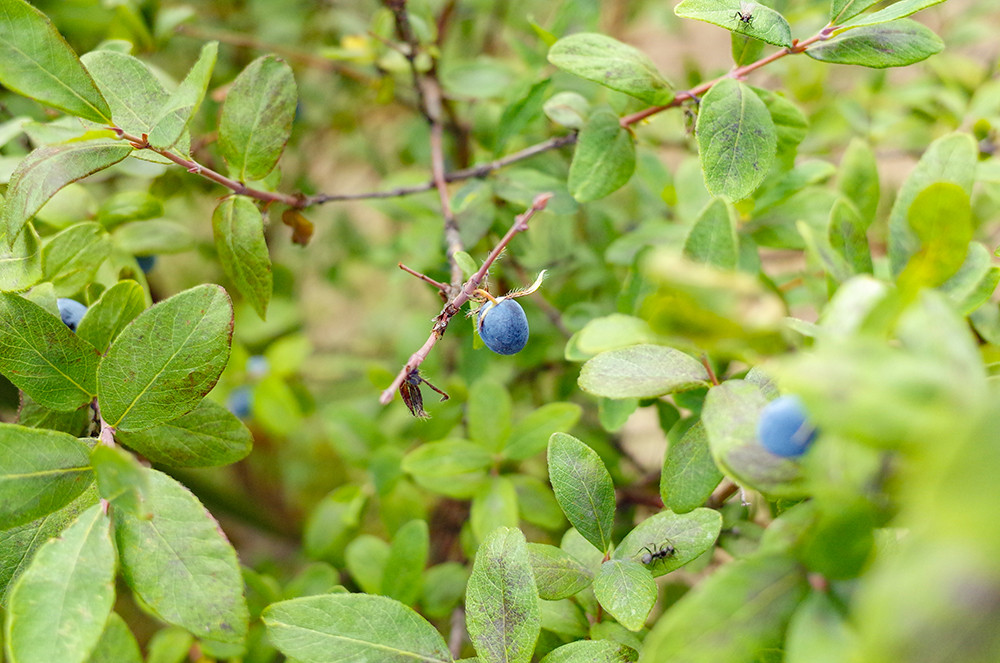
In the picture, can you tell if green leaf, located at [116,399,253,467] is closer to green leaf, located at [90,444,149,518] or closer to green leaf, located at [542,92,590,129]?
green leaf, located at [90,444,149,518]

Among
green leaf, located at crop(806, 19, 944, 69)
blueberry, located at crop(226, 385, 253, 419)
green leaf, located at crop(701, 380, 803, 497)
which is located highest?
green leaf, located at crop(806, 19, 944, 69)

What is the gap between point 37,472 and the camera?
0.54 metres

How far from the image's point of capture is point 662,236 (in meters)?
0.97

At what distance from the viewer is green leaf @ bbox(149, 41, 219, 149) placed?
604 mm

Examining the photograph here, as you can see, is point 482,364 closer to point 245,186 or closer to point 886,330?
point 245,186

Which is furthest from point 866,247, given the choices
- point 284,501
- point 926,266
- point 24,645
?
point 284,501

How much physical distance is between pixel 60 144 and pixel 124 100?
113 mm

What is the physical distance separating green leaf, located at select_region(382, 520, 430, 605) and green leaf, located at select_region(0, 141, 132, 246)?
50 cm

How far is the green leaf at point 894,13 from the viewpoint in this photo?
586 millimetres

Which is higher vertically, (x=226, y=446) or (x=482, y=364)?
(x=226, y=446)

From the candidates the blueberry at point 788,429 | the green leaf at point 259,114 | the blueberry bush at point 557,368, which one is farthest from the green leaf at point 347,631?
the green leaf at point 259,114

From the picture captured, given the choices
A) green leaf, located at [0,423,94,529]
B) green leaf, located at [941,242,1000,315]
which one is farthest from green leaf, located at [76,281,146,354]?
green leaf, located at [941,242,1000,315]

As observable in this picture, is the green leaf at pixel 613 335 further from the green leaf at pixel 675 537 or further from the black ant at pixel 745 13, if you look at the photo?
the black ant at pixel 745 13

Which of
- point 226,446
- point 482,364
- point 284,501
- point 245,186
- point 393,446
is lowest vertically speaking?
point 284,501
